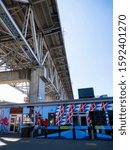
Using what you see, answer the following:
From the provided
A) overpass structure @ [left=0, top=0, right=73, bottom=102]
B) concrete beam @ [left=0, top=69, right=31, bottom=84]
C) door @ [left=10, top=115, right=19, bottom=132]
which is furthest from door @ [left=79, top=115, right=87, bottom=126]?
concrete beam @ [left=0, top=69, right=31, bottom=84]

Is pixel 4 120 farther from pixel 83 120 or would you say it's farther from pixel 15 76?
pixel 83 120

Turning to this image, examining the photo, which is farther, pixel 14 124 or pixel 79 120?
pixel 14 124

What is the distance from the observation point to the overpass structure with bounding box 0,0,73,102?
42.0 ft

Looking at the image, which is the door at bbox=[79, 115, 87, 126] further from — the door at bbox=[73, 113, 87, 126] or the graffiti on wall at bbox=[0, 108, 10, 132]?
the graffiti on wall at bbox=[0, 108, 10, 132]

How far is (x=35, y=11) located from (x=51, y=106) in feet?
25.8

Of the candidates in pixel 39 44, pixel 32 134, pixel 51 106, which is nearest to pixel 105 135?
pixel 51 106

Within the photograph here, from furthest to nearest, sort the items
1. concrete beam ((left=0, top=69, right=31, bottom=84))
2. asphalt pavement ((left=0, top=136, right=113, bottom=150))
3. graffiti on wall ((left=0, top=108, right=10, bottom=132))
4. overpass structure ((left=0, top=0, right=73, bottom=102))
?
concrete beam ((left=0, top=69, right=31, bottom=84)), graffiti on wall ((left=0, top=108, right=10, bottom=132)), overpass structure ((left=0, top=0, right=73, bottom=102)), asphalt pavement ((left=0, top=136, right=113, bottom=150))

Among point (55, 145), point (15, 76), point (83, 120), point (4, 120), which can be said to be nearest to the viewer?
point (55, 145)

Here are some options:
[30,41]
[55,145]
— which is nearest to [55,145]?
[55,145]

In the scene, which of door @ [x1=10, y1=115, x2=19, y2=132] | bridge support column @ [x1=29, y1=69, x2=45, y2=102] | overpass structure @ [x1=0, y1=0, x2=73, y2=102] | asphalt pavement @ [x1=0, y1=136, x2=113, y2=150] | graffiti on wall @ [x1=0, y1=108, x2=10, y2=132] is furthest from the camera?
graffiti on wall @ [x1=0, y1=108, x2=10, y2=132]

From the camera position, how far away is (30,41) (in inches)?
669

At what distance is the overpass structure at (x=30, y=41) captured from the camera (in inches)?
504

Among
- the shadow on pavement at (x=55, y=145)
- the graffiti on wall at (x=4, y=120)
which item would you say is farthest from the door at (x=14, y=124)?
the shadow on pavement at (x=55, y=145)

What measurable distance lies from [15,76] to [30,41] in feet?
14.2
